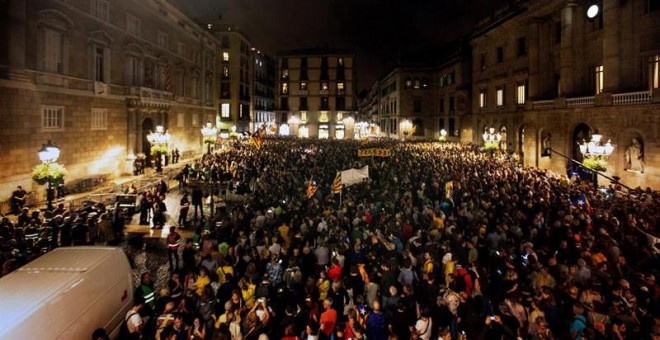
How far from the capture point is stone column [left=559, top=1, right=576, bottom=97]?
100 feet

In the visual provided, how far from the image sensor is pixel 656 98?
21.7 m

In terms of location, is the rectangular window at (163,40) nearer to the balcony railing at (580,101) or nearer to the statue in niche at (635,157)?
the balcony railing at (580,101)

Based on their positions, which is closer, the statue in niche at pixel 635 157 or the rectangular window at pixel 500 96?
the statue in niche at pixel 635 157

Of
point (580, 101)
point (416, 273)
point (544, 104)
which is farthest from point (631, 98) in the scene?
point (416, 273)

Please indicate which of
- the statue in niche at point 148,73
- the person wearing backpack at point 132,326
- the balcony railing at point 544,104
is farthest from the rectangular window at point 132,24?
the balcony railing at point 544,104

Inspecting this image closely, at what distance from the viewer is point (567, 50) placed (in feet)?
101

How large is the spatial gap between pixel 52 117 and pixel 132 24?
1175 cm

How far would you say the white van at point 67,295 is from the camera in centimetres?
602

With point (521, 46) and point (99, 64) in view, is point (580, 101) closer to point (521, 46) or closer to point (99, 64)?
point (521, 46)

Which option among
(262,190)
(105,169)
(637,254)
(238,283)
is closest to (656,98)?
(637,254)

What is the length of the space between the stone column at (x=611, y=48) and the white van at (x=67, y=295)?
27.1m

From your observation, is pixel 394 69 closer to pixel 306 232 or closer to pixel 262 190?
pixel 262 190

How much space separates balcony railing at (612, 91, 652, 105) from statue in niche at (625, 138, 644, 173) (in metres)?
2.08

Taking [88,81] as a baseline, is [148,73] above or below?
above
